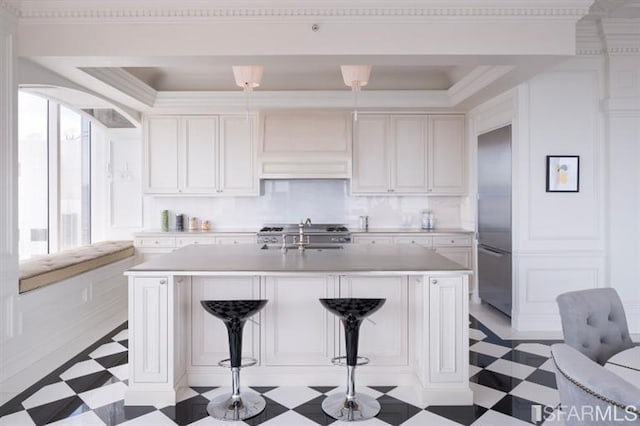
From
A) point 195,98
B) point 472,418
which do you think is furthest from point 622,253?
point 195,98

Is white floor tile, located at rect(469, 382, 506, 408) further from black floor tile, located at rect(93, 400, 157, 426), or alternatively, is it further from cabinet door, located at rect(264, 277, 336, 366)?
black floor tile, located at rect(93, 400, 157, 426)

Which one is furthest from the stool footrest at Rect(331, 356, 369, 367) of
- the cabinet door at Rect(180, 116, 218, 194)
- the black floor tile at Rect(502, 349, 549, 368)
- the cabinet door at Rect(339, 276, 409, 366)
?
the cabinet door at Rect(180, 116, 218, 194)

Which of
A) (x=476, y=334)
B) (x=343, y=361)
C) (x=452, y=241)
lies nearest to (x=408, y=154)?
(x=452, y=241)

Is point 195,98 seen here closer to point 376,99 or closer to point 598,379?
point 376,99

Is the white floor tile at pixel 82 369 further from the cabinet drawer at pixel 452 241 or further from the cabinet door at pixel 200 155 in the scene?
the cabinet drawer at pixel 452 241

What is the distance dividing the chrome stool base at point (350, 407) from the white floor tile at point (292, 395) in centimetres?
13

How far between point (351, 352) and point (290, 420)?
1.75 feet

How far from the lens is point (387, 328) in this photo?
2941mm

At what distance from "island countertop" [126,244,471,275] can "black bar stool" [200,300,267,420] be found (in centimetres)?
19

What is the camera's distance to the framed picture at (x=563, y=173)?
4.07 metres

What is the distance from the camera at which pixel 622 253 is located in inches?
161

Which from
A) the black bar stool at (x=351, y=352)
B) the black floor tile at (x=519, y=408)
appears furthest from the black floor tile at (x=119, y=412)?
the black floor tile at (x=519, y=408)

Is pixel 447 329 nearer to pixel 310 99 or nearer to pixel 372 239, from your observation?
pixel 372 239

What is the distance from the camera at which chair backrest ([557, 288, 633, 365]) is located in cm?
196
